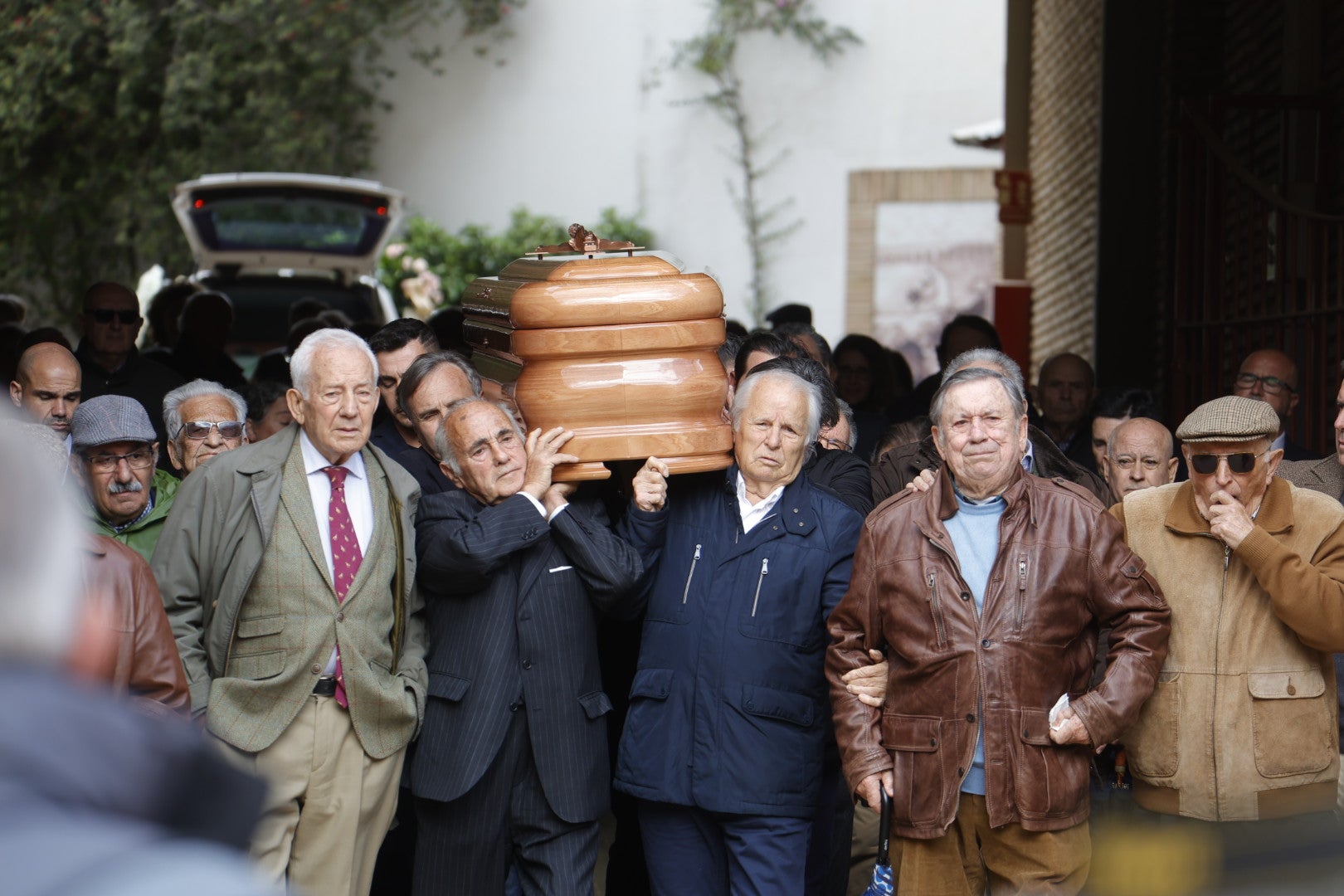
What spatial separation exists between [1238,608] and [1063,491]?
0.54 meters

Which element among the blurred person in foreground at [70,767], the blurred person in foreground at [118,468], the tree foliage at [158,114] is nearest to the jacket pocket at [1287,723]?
the blurred person in foreground at [118,468]

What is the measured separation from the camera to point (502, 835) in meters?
4.65

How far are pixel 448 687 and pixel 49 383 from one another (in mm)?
2035

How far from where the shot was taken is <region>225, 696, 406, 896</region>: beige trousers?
4.51 meters

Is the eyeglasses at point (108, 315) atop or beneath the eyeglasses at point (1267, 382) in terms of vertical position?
atop

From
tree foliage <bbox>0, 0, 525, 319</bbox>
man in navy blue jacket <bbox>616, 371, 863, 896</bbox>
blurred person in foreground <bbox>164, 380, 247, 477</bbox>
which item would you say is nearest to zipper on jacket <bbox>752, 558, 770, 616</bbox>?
man in navy blue jacket <bbox>616, 371, 863, 896</bbox>

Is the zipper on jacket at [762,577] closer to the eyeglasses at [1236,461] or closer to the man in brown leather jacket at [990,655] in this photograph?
the man in brown leather jacket at [990,655]

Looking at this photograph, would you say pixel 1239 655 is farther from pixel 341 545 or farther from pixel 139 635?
pixel 139 635

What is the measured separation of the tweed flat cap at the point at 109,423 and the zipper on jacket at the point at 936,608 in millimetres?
2317

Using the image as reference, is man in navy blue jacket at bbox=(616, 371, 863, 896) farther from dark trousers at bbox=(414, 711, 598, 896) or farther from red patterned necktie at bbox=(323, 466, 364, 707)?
red patterned necktie at bbox=(323, 466, 364, 707)

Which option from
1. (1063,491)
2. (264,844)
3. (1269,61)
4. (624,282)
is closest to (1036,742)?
(1063,491)

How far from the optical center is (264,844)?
4523 mm

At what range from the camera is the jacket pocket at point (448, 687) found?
459 cm

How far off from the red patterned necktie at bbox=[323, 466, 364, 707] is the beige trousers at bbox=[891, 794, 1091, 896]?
5.13 feet
